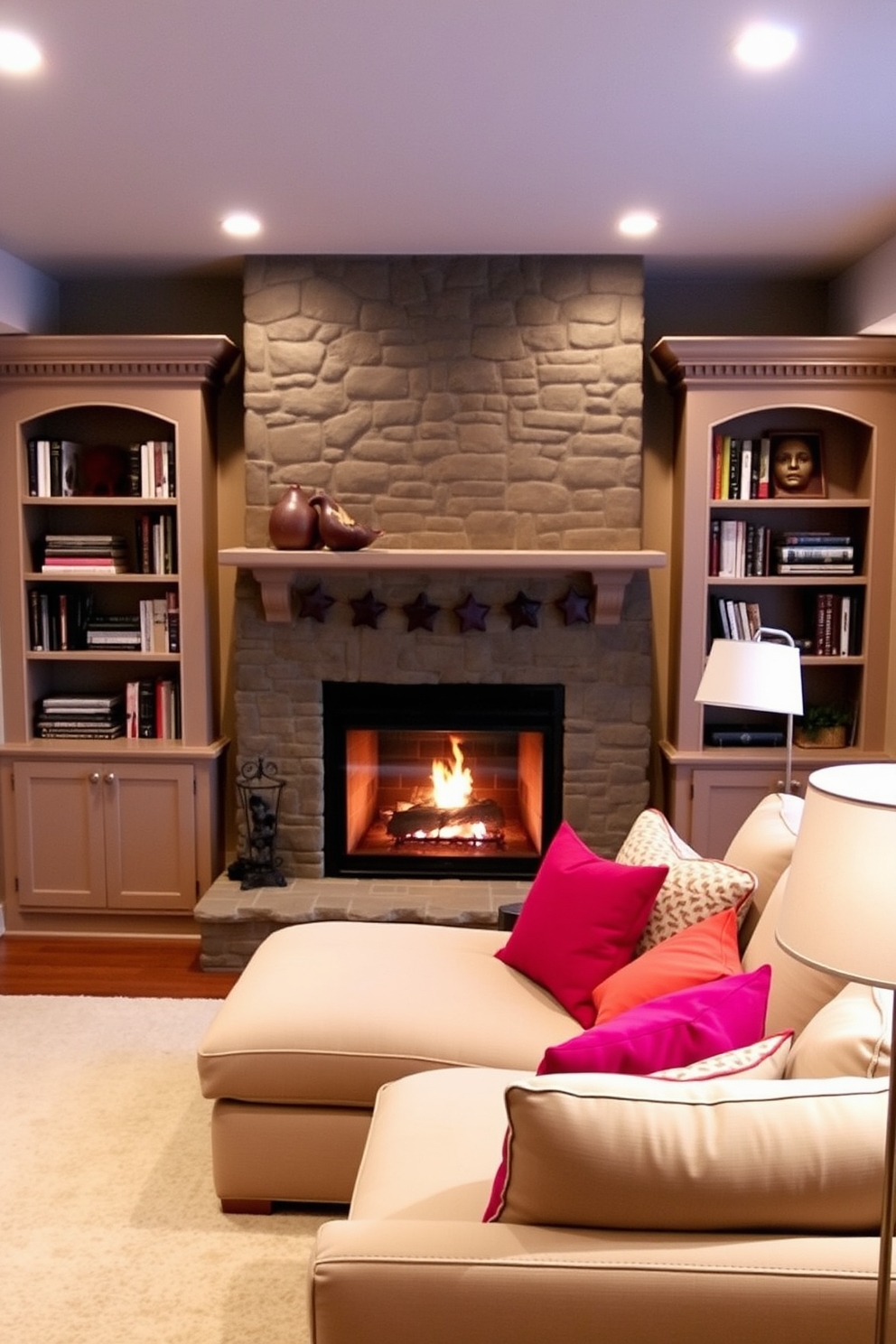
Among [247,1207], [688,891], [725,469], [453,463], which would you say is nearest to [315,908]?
[247,1207]

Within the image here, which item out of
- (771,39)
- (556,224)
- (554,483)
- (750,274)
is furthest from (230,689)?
(771,39)

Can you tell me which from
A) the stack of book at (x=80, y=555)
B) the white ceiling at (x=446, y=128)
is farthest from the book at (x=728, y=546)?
the stack of book at (x=80, y=555)

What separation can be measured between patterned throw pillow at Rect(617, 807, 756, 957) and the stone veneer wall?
1.70m

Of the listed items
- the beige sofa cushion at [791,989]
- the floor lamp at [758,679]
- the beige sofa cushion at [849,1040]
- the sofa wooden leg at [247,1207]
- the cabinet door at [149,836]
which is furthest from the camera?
the cabinet door at [149,836]

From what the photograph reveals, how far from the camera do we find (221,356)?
4.55m

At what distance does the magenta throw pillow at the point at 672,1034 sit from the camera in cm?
185

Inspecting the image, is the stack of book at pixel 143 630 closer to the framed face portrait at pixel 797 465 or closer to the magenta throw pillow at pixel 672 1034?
the framed face portrait at pixel 797 465

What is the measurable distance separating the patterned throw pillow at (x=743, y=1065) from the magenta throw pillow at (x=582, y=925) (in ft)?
2.87

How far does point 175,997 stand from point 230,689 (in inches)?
54.0

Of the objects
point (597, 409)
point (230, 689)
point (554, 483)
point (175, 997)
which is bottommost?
point (175, 997)

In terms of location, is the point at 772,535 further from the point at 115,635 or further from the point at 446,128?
the point at 115,635

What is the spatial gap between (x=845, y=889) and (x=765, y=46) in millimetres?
1975

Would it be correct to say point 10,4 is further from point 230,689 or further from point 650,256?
point 230,689

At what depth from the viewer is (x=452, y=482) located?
4496mm
